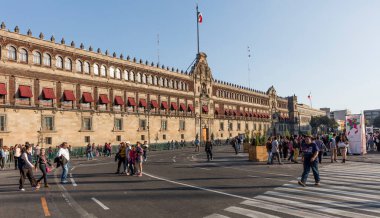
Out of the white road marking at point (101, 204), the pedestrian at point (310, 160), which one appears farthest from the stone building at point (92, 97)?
the white road marking at point (101, 204)

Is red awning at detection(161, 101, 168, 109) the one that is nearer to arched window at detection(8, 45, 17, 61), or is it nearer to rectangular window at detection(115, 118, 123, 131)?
rectangular window at detection(115, 118, 123, 131)

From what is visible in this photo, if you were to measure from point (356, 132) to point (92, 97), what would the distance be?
1333 inches

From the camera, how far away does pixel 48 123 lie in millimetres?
40562

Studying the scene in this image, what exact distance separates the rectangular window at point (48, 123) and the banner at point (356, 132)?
3380 centimetres

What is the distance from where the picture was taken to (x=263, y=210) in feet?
27.8

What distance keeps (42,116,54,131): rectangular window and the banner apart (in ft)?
111

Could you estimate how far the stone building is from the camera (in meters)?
37.7

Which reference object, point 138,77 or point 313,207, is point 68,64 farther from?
point 313,207

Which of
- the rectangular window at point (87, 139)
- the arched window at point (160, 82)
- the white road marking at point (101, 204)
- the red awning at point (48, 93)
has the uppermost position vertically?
the arched window at point (160, 82)

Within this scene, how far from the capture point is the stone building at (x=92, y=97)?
3766 cm

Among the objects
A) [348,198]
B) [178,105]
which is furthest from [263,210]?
[178,105]

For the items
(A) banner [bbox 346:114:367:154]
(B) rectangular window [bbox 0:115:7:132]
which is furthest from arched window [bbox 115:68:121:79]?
(A) banner [bbox 346:114:367:154]

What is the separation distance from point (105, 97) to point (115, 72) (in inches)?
203

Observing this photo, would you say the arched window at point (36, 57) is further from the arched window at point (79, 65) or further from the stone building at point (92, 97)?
the arched window at point (79, 65)
